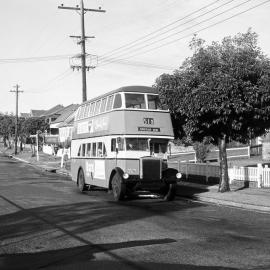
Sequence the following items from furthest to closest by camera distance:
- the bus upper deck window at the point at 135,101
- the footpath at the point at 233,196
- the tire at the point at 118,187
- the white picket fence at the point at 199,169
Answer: the white picket fence at the point at 199,169, the bus upper deck window at the point at 135,101, the tire at the point at 118,187, the footpath at the point at 233,196

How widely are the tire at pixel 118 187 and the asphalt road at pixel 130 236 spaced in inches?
29.3

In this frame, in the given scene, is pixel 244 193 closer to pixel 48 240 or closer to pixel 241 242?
pixel 241 242

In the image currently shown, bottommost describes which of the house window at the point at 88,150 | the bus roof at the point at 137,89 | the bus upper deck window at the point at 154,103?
the house window at the point at 88,150

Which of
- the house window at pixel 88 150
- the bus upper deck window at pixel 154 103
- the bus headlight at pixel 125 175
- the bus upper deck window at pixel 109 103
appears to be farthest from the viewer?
the house window at pixel 88 150

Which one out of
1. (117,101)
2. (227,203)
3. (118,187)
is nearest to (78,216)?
(118,187)

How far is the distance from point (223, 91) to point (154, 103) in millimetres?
2895

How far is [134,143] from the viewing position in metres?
17.6

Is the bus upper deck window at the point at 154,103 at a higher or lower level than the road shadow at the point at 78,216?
higher

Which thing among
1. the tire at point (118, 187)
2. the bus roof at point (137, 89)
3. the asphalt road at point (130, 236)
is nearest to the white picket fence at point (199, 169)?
the bus roof at point (137, 89)

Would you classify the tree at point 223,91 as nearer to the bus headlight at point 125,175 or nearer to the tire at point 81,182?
the bus headlight at point 125,175

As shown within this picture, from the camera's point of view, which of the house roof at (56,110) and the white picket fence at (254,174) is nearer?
the white picket fence at (254,174)

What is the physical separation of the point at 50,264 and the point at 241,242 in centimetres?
385

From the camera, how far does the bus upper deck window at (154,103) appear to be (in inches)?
718

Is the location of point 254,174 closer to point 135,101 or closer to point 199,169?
point 199,169
